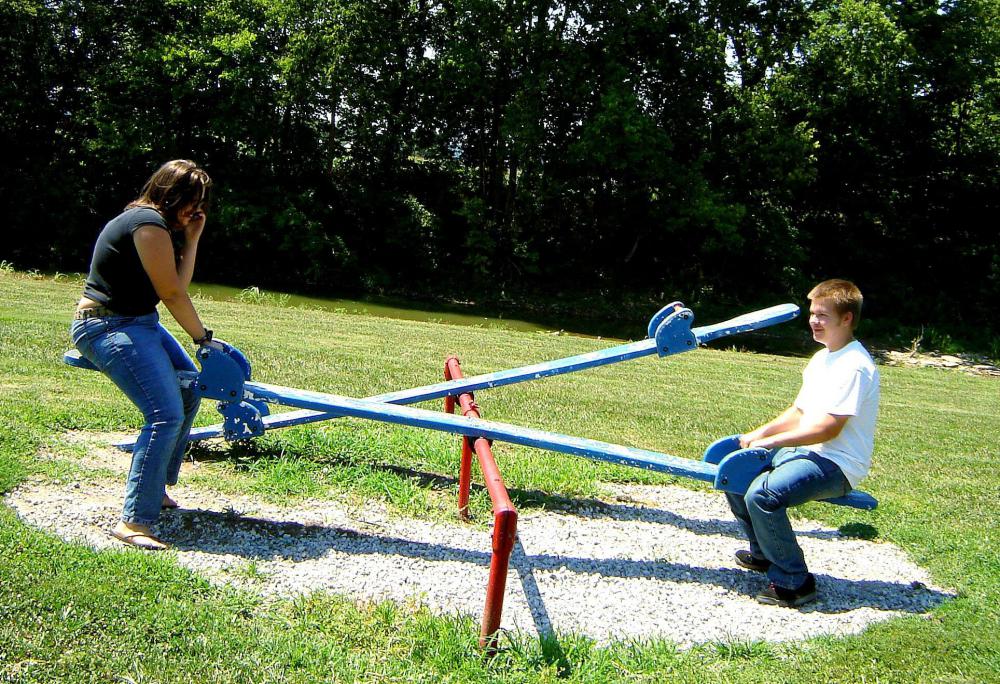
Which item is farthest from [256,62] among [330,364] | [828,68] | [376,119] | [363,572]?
[363,572]

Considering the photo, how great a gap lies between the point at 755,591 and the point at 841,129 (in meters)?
25.9

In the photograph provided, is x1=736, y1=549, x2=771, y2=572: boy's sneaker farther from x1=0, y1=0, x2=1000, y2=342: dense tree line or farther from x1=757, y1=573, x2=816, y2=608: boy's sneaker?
x1=0, y1=0, x2=1000, y2=342: dense tree line

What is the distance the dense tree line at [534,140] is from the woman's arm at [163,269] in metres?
20.5

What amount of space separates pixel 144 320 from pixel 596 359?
2271 millimetres

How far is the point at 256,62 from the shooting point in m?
25.6

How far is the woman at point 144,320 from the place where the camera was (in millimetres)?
3877

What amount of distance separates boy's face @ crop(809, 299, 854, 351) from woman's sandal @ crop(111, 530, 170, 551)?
3139 millimetres

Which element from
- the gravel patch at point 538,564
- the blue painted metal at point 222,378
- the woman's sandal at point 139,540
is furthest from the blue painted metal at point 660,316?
the woman's sandal at point 139,540

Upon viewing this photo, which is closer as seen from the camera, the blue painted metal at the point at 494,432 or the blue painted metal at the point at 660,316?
the blue painted metal at the point at 494,432

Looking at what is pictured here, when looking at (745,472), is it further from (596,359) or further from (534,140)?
(534,140)

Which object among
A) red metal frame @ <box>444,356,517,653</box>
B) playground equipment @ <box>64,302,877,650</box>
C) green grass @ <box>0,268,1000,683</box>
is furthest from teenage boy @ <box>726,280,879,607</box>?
red metal frame @ <box>444,356,517,653</box>

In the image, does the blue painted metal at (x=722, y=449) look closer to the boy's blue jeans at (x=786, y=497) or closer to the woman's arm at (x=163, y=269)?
the boy's blue jeans at (x=786, y=497)

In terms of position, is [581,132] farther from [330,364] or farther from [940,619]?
[940,619]

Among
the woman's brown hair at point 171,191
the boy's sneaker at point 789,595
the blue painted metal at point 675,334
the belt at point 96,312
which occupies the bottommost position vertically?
the boy's sneaker at point 789,595
